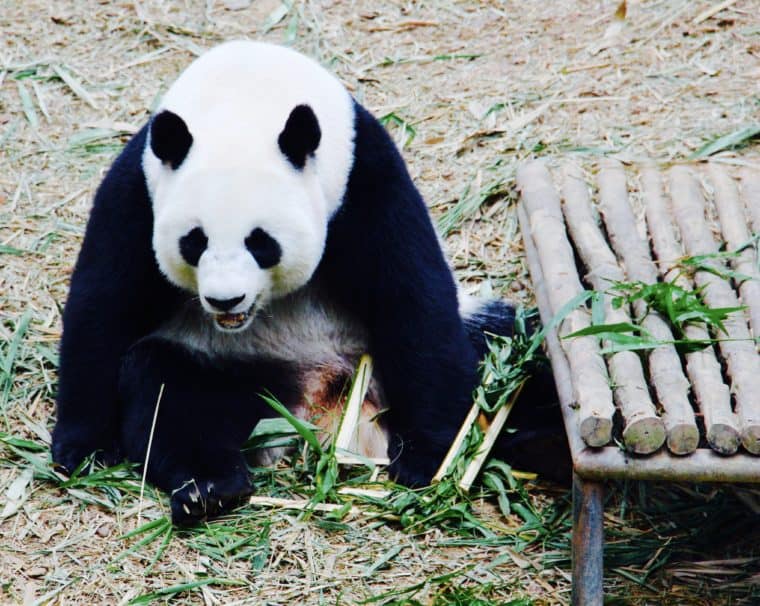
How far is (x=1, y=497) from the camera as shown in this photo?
12.4 ft

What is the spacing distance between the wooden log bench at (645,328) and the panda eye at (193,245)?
44.2 inches

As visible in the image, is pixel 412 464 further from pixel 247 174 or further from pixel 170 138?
pixel 170 138

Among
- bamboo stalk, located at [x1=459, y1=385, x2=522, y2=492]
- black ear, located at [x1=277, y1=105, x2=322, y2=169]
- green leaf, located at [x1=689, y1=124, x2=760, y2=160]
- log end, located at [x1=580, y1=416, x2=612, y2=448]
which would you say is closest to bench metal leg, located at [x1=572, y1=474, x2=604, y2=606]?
log end, located at [x1=580, y1=416, x2=612, y2=448]

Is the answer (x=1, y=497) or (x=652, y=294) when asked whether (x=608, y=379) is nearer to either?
(x=652, y=294)

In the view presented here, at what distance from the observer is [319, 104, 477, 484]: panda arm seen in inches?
150

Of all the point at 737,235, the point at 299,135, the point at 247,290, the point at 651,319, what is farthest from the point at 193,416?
the point at 737,235

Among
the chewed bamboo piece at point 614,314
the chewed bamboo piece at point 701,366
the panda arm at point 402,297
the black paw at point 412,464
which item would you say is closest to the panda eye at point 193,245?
the panda arm at point 402,297

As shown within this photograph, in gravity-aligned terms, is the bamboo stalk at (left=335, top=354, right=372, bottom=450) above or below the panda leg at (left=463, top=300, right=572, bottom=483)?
below

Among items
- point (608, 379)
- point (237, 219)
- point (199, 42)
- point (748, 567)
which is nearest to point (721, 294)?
point (608, 379)

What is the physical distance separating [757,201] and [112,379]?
7.91ft

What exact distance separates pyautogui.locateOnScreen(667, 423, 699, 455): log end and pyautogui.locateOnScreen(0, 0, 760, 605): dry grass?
0.60 m

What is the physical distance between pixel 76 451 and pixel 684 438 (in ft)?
6.60

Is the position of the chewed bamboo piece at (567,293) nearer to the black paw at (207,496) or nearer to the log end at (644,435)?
the log end at (644,435)

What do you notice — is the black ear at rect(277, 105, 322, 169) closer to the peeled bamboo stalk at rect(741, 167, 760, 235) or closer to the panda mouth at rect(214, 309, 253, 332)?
the panda mouth at rect(214, 309, 253, 332)
